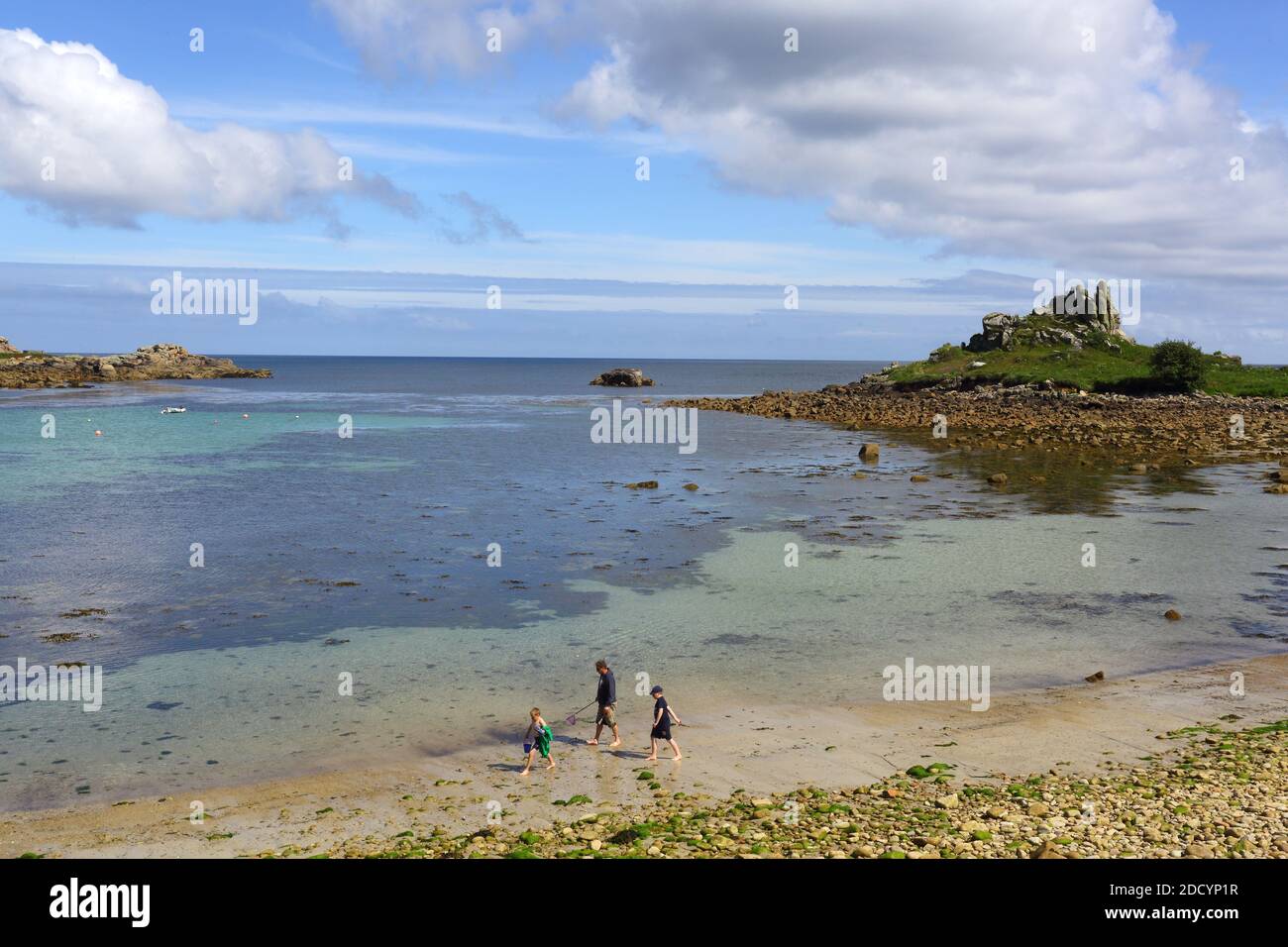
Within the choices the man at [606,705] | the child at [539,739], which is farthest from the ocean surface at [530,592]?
the man at [606,705]

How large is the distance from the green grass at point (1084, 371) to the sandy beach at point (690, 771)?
102 meters

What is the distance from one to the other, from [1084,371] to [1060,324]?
62.1ft

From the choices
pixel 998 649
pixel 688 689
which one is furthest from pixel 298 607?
pixel 998 649

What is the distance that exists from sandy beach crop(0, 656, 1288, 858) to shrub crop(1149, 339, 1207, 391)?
327 ft

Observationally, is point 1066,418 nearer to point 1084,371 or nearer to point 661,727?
point 1084,371

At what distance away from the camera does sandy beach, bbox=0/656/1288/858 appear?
670 inches

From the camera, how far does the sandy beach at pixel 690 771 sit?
17016 mm

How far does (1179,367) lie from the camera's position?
112 meters

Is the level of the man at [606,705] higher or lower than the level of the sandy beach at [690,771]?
higher

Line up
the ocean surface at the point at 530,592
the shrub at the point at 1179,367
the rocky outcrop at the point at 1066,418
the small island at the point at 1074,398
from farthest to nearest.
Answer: the shrub at the point at 1179,367, the small island at the point at 1074,398, the rocky outcrop at the point at 1066,418, the ocean surface at the point at 530,592

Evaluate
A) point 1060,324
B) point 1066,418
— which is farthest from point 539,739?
point 1060,324

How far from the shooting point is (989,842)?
1477 cm

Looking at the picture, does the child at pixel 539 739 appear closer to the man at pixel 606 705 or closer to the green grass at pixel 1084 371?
the man at pixel 606 705
